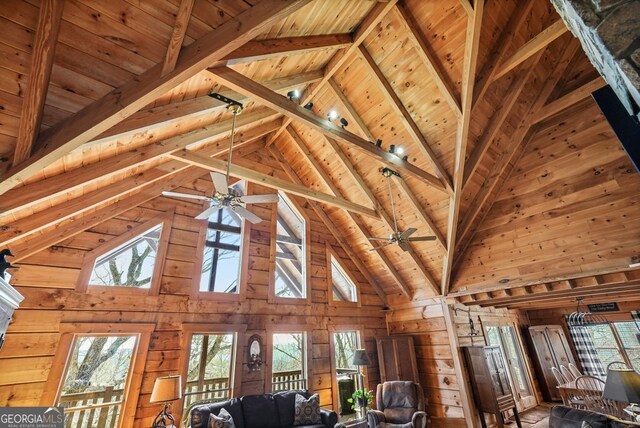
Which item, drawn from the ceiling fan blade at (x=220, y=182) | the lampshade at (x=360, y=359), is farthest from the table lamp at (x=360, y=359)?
the ceiling fan blade at (x=220, y=182)

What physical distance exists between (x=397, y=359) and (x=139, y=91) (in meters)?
6.56

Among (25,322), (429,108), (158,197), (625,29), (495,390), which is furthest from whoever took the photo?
(495,390)

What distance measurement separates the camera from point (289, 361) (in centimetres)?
603

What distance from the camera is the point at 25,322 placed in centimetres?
369

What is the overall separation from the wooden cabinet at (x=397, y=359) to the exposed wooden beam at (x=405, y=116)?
3.64 meters

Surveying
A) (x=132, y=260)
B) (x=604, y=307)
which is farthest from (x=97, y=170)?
(x=604, y=307)

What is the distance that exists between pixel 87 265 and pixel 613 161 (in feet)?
27.4

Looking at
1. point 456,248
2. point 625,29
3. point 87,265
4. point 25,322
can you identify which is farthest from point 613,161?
point 25,322

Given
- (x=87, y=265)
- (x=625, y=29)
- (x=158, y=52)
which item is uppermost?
(x=158, y=52)

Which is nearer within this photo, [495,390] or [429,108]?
[429,108]

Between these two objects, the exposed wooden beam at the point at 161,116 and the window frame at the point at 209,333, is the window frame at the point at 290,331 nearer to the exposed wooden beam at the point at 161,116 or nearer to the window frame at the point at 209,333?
the window frame at the point at 209,333

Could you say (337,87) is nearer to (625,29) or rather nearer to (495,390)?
(625,29)

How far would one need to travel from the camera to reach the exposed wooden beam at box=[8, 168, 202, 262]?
3.82 meters

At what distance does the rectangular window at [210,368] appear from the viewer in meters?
4.76
